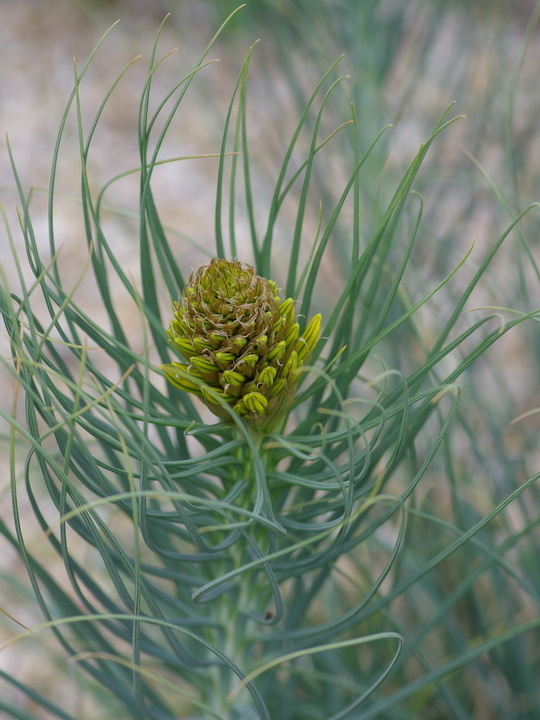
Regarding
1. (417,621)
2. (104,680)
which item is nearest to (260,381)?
(104,680)

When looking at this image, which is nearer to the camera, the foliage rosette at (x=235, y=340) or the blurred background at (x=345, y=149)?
the foliage rosette at (x=235, y=340)

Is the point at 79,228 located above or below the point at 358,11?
above

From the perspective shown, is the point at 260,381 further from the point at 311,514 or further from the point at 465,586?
the point at 465,586

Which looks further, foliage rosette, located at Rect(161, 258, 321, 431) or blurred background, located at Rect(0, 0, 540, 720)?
blurred background, located at Rect(0, 0, 540, 720)
